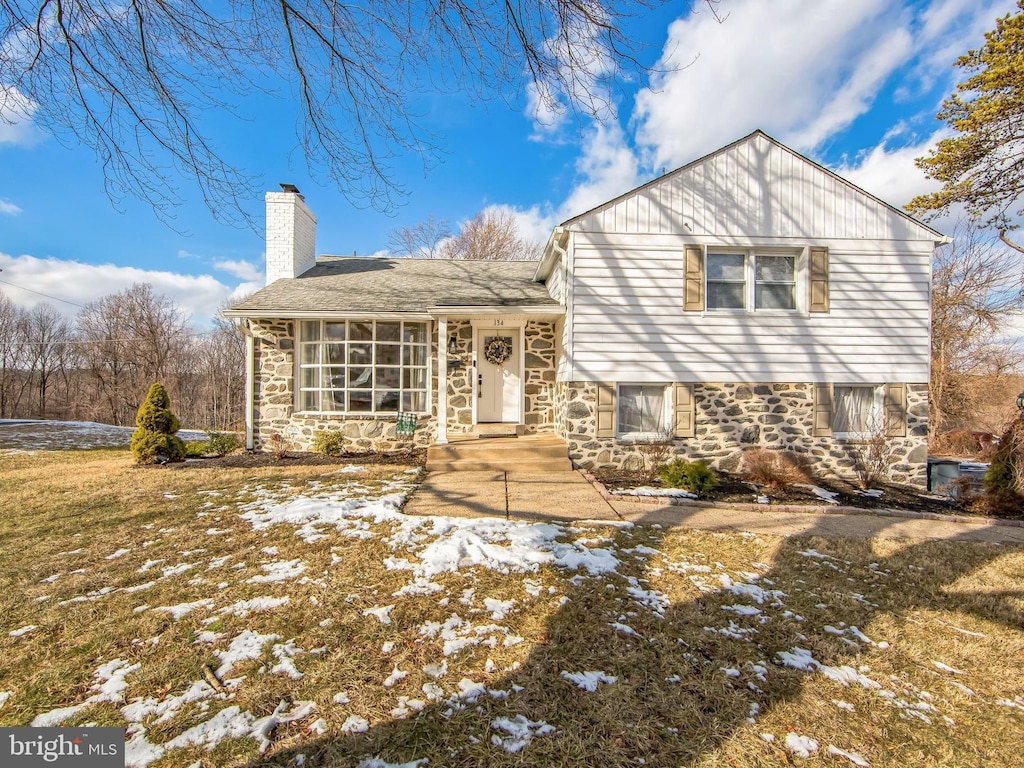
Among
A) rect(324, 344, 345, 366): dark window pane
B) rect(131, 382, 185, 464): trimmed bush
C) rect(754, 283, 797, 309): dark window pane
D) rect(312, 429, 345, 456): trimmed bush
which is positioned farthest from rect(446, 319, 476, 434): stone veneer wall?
rect(754, 283, 797, 309): dark window pane

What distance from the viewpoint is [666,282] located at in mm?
7512

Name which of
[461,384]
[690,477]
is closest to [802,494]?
[690,477]

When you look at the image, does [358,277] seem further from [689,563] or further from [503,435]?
[689,563]

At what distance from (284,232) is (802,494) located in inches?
486

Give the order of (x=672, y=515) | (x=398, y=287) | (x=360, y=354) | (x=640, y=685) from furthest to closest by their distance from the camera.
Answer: (x=398, y=287)
(x=360, y=354)
(x=672, y=515)
(x=640, y=685)

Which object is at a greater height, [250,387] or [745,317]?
[745,317]

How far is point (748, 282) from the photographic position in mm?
7621

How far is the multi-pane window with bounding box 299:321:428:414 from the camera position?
29.8 ft

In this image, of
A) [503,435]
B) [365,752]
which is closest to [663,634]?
[365,752]

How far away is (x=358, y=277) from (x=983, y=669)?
11.6 metres

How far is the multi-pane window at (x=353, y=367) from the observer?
9.08 metres

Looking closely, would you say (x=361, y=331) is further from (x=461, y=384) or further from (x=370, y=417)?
(x=461, y=384)

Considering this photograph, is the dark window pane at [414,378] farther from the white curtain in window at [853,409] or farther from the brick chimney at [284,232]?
the white curtain in window at [853,409]

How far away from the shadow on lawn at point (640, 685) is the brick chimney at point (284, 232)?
35.2 ft
